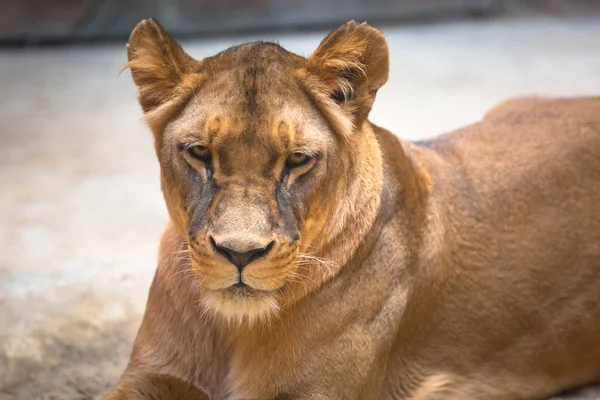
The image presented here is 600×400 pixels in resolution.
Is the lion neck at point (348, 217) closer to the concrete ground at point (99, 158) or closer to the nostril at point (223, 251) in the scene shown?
the nostril at point (223, 251)

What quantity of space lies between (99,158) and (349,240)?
10.9 ft

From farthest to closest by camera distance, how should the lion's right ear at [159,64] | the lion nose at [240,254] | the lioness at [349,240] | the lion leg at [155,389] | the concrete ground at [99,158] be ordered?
the concrete ground at [99,158], the lion leg at [155,389], the lion's right ear at [159,64], the lioness at [349,240], the lion nose at [240,254]

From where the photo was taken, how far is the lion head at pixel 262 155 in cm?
232

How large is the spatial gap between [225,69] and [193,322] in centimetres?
74

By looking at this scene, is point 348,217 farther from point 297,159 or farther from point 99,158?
point 99,158

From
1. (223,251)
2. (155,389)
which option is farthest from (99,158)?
(223,251)

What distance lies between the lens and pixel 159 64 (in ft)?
8.13

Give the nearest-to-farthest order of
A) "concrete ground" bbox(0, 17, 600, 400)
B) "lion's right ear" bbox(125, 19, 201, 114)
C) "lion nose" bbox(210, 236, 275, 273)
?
"lion nose" bbox(210, 236, 275, 273)
"lion's right ear" bbox(125, 19, 201, 114)
"concrete ground" bbox(0, 17, 600, 400)

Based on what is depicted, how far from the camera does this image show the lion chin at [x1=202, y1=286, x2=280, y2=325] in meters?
2.37

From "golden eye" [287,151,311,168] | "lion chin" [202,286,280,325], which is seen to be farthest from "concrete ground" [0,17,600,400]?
"golden eye" [287,151,311,168]

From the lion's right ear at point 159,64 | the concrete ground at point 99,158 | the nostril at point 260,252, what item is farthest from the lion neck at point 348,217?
the concrete ground at point 99,158

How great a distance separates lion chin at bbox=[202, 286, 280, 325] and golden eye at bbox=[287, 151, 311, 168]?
332 mm

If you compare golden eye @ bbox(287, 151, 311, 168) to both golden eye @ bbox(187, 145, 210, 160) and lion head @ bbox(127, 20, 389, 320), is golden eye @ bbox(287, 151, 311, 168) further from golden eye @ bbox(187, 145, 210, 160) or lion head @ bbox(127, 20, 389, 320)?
golden eye @ bbox(187, 145, 210, 160)

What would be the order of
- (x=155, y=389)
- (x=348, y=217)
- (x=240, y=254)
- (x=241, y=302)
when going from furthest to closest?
(x=155, y=389), (x=348, y=217), (x=241, y=302), (x=240, y=254)
